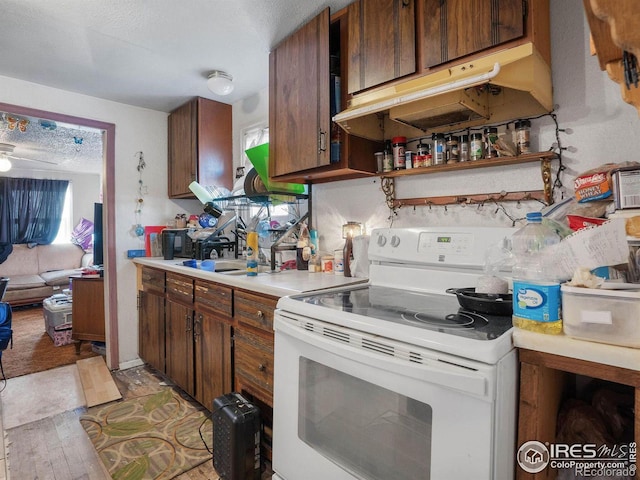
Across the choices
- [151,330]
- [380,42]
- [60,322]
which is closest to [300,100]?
[380,42]

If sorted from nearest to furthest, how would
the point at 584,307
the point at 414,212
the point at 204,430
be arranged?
the point at 584,307, the point at 414,212, the point at 204,430

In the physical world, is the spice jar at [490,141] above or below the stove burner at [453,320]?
above

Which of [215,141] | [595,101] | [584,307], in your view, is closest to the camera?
[584,307]

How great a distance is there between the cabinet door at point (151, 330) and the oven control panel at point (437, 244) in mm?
1818

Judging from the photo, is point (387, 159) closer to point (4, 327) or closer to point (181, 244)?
point (181, 244)

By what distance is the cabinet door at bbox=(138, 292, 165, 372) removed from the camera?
2.56 metres

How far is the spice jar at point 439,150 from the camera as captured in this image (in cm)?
150

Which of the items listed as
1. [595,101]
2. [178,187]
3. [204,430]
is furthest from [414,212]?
[178,187]

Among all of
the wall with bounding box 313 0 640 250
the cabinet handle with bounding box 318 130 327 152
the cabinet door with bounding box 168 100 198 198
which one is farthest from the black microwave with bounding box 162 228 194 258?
the wall with bounding box 313 0 640 250

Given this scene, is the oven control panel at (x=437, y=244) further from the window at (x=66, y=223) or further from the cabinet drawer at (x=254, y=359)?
the window at (x=66, y=223)

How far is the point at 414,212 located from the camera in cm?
169

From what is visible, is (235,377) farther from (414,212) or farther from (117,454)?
(414,212)

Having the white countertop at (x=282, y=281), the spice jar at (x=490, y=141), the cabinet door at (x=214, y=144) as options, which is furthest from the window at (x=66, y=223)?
the spice jar at (x=490, y=141)

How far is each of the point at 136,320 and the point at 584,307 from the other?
3238 millimetres
